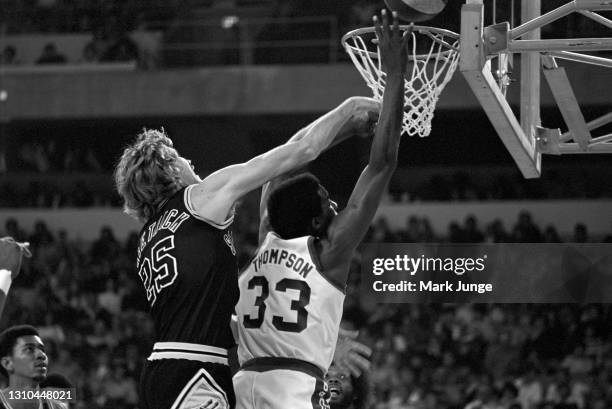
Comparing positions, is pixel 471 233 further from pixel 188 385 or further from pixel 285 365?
pixel 188 385

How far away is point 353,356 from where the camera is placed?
4125 mm

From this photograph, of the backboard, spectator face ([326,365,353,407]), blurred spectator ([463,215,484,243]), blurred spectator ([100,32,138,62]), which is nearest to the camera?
the backboard

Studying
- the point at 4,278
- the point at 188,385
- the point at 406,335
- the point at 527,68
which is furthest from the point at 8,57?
the point at 188,385

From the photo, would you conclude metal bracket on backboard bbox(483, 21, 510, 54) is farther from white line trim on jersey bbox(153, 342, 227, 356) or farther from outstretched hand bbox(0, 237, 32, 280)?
outstretched hand bbox(0, 237, 32, 280)

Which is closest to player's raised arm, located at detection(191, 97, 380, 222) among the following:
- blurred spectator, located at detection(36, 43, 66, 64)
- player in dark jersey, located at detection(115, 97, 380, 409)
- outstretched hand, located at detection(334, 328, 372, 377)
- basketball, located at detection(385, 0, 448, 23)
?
player in dark jersey, located at detection(115, 97, 380, 409)

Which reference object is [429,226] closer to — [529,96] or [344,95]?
[344,95]

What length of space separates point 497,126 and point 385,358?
5969 millimetres

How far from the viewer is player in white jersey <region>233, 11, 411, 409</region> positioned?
3.61 m

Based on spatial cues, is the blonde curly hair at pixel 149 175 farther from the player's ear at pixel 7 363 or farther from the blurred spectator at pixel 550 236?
the blurred spectator at pixel 550 236

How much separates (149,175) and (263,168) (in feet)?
1.61

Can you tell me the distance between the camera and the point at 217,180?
362cm

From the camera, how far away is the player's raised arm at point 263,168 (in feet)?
11.8

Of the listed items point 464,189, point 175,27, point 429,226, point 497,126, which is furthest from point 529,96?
point 175,27

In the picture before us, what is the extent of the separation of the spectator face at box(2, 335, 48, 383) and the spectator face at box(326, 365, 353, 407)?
2144 mm
